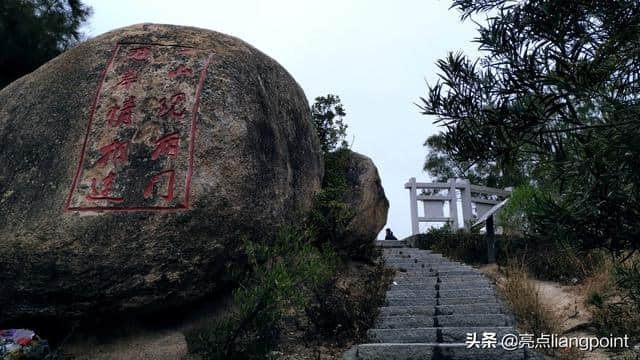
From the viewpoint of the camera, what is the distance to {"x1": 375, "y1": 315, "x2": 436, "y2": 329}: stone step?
6.11m

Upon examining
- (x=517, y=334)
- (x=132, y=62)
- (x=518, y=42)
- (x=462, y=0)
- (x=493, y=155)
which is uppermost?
(x=132, y=62)

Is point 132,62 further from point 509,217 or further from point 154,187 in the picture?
point 509,217

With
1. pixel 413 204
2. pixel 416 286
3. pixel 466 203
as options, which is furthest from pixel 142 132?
pixel 466 203

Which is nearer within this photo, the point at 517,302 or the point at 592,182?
the point at 592,182

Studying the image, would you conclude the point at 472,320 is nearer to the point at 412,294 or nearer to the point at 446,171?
the point at 412,294

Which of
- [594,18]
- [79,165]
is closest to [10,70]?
[79,165]

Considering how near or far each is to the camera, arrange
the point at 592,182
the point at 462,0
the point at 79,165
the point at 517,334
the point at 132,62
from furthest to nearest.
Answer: the point at 132,62, the point at 79,165, the point at 517,334, the point at 462,0, the point at 592,182

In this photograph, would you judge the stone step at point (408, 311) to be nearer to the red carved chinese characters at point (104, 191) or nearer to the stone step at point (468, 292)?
the stone step at point (468, 292)

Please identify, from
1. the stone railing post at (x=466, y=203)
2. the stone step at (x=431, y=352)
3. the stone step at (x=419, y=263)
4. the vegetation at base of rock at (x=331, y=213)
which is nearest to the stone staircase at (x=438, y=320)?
the stone step at (x=431, y=352)

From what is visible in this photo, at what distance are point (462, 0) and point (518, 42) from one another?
0.67m

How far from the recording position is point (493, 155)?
3.39m

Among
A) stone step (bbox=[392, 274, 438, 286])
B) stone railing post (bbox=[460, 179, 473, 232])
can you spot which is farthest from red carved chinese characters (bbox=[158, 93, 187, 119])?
stone railing post (bbox=[460, 179, 473, 232])

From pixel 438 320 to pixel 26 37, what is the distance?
387 inches

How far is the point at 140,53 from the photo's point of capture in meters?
6.54
